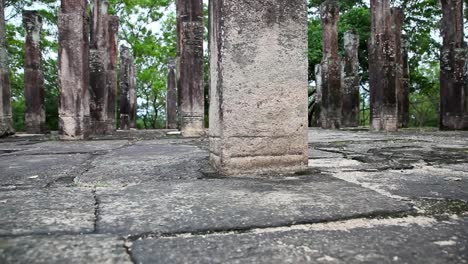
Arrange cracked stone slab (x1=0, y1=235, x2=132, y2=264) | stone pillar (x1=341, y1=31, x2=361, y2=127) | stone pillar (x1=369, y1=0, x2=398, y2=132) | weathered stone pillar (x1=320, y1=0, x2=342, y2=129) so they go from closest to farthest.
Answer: cracked stone slab (x1=0, y1=235, x2=132, y2=264)
stone pillar (x1=369, y1=0, x2=398, y2=132)
weathered stone pillar (x1=320, y1=0, x2=342, y2=129)
stone pillar (x1=341, y1=31, x2=361, y2=127)

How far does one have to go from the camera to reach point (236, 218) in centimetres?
158

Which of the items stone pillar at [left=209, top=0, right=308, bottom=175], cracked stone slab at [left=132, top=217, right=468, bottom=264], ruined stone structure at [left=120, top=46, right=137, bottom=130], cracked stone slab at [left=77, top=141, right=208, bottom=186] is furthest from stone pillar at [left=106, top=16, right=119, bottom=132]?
cracked stone slab at [left=132, top=217, right=468, bottom=264]

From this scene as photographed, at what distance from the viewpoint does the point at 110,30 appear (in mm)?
14273

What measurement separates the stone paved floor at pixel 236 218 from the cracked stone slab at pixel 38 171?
23 millimetres

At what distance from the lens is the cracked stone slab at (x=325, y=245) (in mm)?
1163

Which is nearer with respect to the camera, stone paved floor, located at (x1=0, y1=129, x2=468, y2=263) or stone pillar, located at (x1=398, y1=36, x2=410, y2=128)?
stone paved floor, located at (x1=0, y1=129, x2=468, y2=263)

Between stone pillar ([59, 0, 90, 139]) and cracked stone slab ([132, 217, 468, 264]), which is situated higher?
stone pillar ([59, 0, 90, 139])

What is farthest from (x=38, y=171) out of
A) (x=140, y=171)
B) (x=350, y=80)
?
(x=350, y=80)

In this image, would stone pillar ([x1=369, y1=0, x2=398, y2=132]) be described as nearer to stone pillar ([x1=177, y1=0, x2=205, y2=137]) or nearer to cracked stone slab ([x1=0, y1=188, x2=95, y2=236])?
stone pillar ([x1=177, y1=0, x2=205, y2=137])

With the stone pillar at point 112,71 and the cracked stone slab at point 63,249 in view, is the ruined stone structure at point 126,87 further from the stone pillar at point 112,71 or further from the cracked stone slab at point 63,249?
the cracked stone slab at point 63,249

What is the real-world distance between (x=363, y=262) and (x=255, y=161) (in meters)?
1.69

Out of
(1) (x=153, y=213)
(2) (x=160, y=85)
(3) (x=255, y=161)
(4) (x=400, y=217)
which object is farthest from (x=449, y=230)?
(2) (x=160, y=85)

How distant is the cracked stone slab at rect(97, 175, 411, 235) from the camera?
4.98 ft

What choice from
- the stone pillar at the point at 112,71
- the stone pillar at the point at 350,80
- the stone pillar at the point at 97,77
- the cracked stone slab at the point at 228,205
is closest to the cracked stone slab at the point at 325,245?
the cracked stone slab at the point at 228,205
